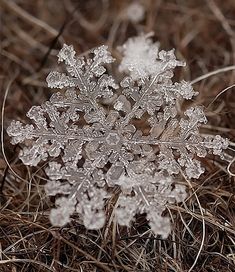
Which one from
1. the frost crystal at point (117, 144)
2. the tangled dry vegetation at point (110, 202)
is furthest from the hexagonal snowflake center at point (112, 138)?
the tangled dry vegetation at point (110, 202)

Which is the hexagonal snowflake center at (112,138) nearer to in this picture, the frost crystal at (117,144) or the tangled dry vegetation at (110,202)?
the frost crystal at (117,144)

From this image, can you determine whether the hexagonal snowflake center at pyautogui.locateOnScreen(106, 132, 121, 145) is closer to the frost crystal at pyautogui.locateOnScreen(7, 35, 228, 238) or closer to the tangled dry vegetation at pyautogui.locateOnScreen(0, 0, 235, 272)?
the frost crystal at pyautogui.locateOnScreen(7, 35, 228, 238)

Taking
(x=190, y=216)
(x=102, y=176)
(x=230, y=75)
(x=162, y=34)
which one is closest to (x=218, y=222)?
(x=190, y=216)

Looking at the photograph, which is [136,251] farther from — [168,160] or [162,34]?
[162,34]
